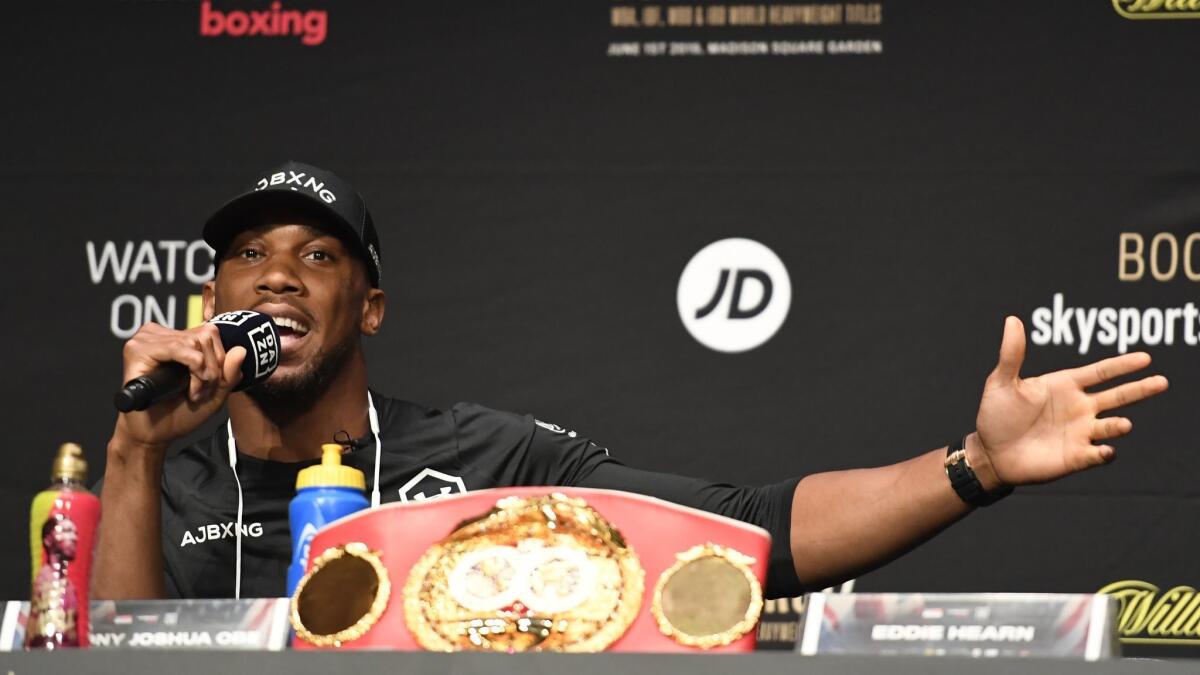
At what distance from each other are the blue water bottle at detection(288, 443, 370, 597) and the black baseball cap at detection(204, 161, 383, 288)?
1.56 feet

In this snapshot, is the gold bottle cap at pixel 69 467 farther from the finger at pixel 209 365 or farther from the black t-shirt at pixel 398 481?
the black t-shirt at pixel 398 481

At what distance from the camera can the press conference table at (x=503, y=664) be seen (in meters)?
1.00

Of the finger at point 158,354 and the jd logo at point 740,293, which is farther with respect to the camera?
the jd logo at point 740,293

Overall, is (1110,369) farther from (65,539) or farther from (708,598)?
(65,539)

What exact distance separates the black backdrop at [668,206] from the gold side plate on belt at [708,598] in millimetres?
1312

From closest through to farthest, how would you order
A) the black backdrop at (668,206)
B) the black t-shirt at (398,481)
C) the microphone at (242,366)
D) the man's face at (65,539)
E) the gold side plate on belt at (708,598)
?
the gold side plate on belt at (708,598), the man's face at (65,539), the microphone at (242,366), the black t-shirt at (398,481), the black backdrop at (668,206)

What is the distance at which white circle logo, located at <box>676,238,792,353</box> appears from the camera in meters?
2.57

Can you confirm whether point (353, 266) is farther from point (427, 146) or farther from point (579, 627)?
point (579, 627)

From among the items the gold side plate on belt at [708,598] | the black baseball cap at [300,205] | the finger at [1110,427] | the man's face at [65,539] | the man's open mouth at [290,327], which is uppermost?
the black baseball cap at [300,205]

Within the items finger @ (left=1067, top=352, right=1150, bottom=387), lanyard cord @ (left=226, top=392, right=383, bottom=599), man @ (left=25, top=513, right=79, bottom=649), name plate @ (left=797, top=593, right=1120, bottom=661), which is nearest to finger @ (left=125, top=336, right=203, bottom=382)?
man @ (left=25, top=513, right=79, bottom=649)

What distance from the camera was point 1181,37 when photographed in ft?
8.39

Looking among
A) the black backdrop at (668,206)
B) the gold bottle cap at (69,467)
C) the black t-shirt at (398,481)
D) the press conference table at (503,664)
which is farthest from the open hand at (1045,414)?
the black backdrop at (668,206)

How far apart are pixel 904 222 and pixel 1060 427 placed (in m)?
1.08

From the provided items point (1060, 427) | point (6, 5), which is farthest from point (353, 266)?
point (6, 5)
